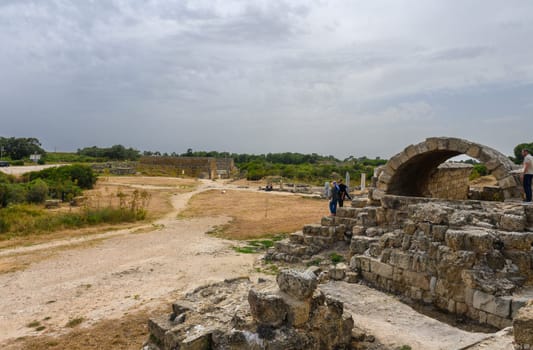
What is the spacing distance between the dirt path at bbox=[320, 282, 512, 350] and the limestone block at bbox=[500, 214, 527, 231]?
8.12 ft

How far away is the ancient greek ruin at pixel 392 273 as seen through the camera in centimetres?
436

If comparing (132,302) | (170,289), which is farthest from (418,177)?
(132,302)

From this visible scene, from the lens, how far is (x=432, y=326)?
5.41 meters

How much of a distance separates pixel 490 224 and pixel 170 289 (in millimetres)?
6749

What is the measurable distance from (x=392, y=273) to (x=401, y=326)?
6.58ft

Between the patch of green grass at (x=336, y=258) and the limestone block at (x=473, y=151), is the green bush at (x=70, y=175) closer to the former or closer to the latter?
the patch of green grass at (x=336, y=258)

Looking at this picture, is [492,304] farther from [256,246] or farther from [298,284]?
[256,246]

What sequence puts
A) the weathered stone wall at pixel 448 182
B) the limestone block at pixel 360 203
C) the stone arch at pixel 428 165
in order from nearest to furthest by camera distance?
the stone arch at pixel 428 165, the limestone block at pixel 360 203, the weathered stone wall at pixel 448 182

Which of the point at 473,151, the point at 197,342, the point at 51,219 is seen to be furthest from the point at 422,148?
the point at 51,219

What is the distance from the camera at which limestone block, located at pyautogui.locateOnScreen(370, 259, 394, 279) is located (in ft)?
24.2

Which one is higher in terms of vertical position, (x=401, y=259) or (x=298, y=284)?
(x=298, y=284)

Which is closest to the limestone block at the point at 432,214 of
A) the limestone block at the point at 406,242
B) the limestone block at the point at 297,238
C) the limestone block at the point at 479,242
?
A: the limestone block at the point at 406,242

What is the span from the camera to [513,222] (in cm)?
673

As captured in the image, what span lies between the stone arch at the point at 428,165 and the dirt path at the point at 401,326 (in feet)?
13.0
